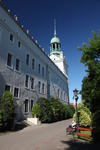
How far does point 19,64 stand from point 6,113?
9.78 metres

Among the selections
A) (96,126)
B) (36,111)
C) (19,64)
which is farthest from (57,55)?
(96,126)

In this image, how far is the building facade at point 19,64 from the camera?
64.5 feet

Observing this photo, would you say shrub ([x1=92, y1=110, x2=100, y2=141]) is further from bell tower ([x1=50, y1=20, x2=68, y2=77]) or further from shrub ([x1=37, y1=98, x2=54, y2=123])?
bell tower ([x1=50, y1=20, x2=68, y2=77])

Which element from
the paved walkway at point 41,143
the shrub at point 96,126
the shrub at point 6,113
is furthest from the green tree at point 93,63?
the shrub at point 6,113

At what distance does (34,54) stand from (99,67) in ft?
62.3

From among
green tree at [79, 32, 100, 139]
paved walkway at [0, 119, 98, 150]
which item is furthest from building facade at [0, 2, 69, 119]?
green tree at [79, 32, 100, 139]

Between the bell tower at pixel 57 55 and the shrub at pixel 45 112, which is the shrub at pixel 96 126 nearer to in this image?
the shrub at pixel 45 112

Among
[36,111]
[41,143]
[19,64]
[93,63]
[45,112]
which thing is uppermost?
[19,64]

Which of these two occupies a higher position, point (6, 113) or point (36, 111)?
point (6, 113)

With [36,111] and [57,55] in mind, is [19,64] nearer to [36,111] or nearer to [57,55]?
[36,111]

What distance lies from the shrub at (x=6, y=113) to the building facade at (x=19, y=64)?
9.13 ft

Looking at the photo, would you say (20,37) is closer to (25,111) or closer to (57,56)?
(25,111)

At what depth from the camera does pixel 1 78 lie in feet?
60.2

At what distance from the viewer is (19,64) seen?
22.7 m
